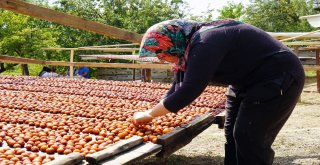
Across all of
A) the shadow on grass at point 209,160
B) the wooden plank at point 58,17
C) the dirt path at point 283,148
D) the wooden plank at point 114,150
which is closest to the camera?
the wooden plank at point 114,150

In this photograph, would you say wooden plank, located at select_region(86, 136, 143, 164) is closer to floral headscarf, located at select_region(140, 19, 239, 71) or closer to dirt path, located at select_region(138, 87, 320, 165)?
floral headscarf, located at select_region(140, 19, 239, 71)

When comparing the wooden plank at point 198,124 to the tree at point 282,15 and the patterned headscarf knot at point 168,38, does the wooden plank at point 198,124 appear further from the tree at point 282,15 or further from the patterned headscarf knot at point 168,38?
the tree at point 282,15

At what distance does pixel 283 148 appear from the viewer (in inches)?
199

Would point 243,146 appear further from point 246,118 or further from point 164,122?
point 164,122

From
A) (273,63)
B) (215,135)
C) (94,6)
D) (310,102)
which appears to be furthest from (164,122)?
(94,6)

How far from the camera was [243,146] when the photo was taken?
2473 millimetres

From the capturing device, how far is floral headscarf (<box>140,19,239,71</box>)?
237cm

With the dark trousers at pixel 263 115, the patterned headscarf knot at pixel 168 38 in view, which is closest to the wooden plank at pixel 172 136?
the dark trousers at pixel 263 115

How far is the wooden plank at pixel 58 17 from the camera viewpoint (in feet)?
8.35

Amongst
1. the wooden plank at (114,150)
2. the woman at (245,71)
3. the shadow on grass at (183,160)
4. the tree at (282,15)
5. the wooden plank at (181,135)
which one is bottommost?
the shadow on grass at (183,160)

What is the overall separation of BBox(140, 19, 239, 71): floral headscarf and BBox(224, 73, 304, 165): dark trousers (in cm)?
46

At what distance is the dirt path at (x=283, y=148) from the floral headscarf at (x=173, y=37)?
229 cm

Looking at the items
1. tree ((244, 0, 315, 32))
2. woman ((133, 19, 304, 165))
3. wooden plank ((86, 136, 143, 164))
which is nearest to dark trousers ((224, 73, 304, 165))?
woman ((133, 19, 304, 165))

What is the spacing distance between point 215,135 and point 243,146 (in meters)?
3.58
